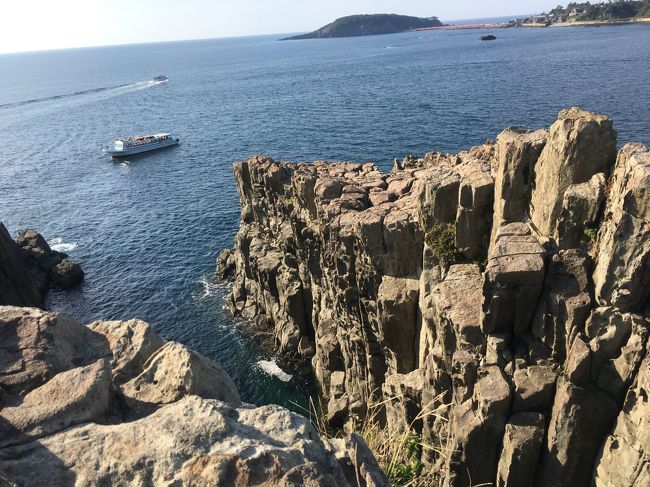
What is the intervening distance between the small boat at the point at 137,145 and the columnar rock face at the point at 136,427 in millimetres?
121948

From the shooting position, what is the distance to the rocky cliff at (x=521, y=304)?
19156mm

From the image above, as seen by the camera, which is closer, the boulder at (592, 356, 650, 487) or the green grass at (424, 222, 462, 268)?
the boulder at (592, 356, 650, 487)

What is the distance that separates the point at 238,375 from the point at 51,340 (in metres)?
41.3

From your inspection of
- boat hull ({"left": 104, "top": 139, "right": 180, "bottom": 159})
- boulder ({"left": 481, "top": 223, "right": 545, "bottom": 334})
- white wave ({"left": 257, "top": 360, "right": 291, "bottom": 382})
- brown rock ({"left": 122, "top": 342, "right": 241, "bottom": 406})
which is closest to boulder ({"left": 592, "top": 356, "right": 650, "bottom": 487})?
boulder ({"left": 481, "top": 223, "right": 545, "bottom": 334})

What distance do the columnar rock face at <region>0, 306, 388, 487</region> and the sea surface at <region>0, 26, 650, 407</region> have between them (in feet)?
126

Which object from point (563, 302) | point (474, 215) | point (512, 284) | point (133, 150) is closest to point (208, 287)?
point (474, 215)

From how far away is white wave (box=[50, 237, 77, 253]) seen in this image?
79.8m

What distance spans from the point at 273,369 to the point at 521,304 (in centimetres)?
3375

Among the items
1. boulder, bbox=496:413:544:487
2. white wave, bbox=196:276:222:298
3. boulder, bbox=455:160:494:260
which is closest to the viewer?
boulder, bbox=496:413:544:487

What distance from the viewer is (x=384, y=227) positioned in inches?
1314

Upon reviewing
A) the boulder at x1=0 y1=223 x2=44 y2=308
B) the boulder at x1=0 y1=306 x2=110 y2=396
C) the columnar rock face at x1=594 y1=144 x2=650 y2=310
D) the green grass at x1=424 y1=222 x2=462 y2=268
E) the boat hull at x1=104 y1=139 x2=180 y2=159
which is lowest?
the boulder at x1=0 y1=223 x2=44 y2=308

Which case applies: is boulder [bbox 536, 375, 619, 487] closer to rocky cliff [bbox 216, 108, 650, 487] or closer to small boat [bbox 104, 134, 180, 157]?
rocky cliff [bbox 216, 108, 650, 487]

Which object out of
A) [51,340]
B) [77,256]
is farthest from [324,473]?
[77,256]

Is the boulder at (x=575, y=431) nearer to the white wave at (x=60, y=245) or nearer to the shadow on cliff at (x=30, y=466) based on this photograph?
the shadow on cliff at (x=30, y=466)
